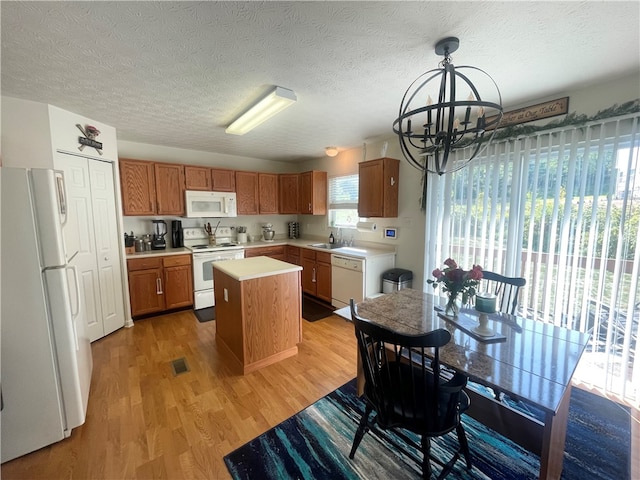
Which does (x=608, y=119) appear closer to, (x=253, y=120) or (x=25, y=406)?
(x=253, y=120)

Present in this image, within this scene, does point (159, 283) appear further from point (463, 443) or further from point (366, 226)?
point (463, 443)

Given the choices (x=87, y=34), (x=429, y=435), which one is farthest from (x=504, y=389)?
(x=87, y=34)

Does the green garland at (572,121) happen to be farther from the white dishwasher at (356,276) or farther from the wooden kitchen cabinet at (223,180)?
the wooden kitchen cabinet at (223,180)

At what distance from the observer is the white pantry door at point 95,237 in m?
2.74

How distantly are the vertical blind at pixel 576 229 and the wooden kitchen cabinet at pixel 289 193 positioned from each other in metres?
3.03

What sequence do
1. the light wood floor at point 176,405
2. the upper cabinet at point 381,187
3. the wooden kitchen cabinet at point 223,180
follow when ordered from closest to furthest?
the light wood floor at point 176,405 < the upper cabinet at point 381,187 < the wooden kitchen cabinet at point 223,180

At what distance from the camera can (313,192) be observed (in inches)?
185

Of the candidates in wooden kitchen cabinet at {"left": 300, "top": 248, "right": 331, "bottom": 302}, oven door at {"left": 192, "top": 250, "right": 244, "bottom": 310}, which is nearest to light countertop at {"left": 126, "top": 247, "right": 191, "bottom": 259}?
oven door at {"left": 192, "top": 250, "right": 244, "bottom": 310}

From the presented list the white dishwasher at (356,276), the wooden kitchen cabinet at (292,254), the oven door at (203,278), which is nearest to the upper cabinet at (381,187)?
the white dishwasher at (356,276)

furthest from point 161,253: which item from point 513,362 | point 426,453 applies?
point 513,362

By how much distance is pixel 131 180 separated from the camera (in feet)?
11.7

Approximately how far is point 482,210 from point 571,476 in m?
2.10

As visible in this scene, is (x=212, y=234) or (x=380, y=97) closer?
(x=380, y=97)

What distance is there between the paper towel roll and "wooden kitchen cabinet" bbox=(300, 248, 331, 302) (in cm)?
74
